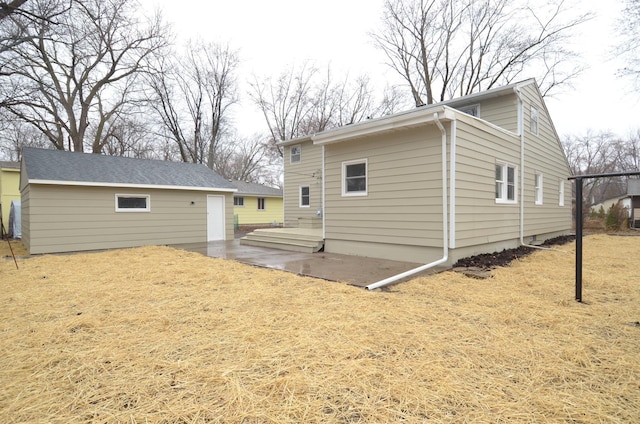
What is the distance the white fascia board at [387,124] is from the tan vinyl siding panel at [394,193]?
36 cm

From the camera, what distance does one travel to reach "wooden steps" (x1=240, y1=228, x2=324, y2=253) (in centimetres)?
927

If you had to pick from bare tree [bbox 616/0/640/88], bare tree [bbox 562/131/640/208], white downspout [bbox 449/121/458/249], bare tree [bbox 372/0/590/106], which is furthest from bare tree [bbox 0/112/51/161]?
bare tree [bbox 562/131/640/208]

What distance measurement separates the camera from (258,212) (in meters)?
24.0

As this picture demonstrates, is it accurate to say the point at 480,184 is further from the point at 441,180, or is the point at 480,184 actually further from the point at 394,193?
the point at 394,193

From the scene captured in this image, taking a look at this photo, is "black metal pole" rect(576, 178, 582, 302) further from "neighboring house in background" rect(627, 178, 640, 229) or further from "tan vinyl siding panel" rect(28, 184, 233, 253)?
"neighboring house in background" rect(627, 178, 640, 229)

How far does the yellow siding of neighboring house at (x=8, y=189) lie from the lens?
16.3 m

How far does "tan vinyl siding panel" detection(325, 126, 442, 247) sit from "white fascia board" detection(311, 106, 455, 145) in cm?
36

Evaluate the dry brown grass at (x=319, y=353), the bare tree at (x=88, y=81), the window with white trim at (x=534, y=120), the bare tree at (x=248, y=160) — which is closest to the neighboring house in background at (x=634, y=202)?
the window with white trim at (x=534, y=120)

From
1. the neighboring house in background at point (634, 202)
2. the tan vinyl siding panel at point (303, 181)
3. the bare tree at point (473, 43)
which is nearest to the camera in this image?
the tan vinyl siding panel at point (303, 181)

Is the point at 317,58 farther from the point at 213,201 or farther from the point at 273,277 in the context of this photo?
the point at 273,277

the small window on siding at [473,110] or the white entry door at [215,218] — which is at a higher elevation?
the small window on siding at [473,110]

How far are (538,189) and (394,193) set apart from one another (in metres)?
6.54

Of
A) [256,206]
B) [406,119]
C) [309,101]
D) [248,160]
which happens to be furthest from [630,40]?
[248,160]

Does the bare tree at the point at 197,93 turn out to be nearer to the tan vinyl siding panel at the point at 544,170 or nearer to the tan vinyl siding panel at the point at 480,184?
the tan vinyl siding panel at the point at 544,170
